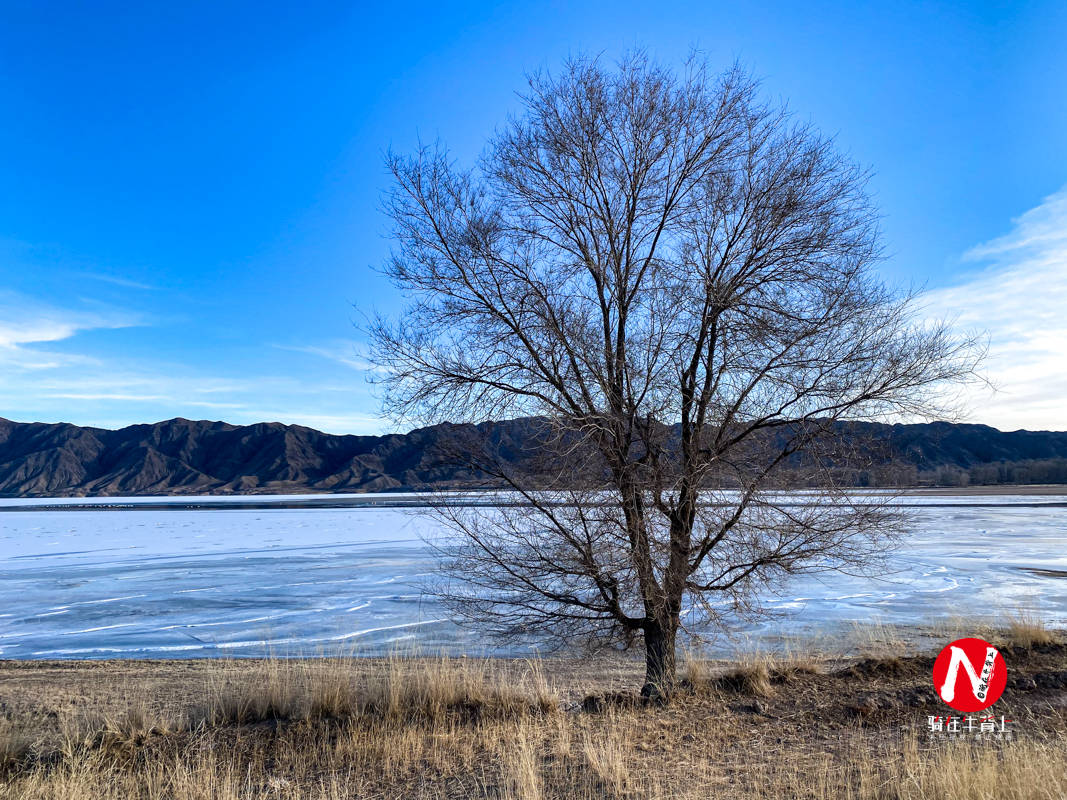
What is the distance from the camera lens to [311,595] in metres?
19.0

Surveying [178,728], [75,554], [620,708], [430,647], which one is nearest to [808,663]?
[620,708]

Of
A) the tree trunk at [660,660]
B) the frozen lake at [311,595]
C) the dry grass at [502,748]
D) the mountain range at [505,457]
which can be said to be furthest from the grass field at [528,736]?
the mountain range at [505,457]

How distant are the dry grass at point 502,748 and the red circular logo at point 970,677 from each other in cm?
47

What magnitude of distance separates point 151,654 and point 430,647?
191 inches

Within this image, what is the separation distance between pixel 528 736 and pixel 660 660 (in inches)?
76.4

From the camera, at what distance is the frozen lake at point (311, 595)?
1408 cm

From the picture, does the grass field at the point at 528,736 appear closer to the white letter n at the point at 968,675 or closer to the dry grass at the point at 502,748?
the dry grass at the point at 502,748

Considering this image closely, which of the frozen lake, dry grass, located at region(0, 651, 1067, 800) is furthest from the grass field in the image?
the frozen lake

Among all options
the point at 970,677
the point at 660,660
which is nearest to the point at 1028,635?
the point at 970,677

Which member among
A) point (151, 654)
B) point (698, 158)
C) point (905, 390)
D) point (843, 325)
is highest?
point (698, 158)

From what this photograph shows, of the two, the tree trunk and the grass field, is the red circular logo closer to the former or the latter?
the grass field

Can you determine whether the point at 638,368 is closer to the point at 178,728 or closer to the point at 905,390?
the point at 905,390

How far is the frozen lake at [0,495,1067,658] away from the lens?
1408 cm

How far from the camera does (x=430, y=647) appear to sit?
1310 centimetres
